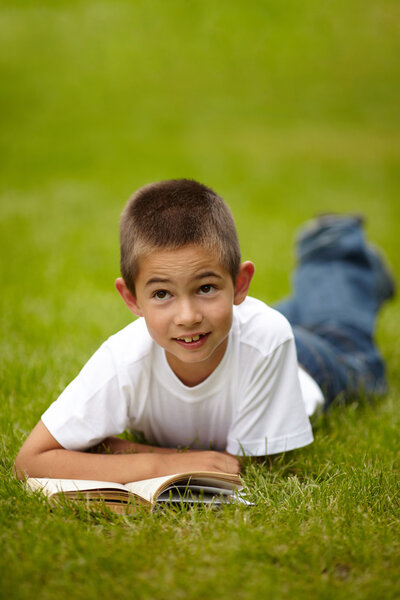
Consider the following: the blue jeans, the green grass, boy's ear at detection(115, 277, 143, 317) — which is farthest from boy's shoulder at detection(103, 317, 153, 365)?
the blue jeans

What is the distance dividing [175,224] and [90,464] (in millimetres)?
871

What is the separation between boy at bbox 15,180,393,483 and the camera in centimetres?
216

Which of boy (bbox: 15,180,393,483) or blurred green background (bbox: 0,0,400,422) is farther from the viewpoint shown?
blurred green background (bbox: 0,0,400,422)

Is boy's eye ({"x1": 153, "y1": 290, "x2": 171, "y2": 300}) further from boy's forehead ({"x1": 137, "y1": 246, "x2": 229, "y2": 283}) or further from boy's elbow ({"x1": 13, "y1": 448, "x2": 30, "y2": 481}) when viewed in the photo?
boy's elbow ({"x1": 13, "y1": 448, "x2": 30, "y2": 481})

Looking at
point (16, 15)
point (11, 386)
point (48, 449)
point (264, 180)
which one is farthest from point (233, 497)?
point (16, 15)

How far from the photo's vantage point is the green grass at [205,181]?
68.8 inches

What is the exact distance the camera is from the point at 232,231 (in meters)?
2.31

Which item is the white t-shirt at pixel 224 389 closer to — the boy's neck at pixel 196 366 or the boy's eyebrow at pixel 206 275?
the boy's neck at pixel 196 366

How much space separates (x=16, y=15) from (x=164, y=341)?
14.2 metres

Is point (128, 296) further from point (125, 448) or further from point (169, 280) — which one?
point (125, 448)

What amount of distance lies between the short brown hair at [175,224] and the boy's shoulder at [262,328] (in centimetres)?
26

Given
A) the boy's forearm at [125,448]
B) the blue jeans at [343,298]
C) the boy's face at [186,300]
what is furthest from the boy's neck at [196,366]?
the blue jeans at [343,298]

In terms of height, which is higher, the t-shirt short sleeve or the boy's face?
the boy's face

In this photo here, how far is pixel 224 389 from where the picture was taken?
8.08 feet
